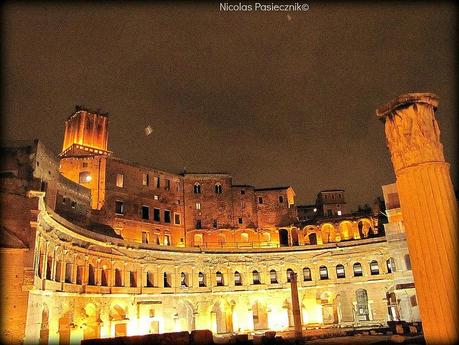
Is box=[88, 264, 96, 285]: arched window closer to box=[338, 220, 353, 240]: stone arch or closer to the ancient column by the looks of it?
the ancient column

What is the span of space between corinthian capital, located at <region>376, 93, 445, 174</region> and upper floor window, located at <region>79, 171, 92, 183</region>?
132 ft

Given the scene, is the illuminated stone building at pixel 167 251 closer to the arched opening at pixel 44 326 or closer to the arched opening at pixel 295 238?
the arched opening at pixel 44 326

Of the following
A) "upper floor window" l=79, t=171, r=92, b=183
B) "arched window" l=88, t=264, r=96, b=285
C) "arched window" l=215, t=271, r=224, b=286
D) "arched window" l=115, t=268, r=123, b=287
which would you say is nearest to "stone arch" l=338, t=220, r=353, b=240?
"arched window" l=215, t=271, r=224, b=286

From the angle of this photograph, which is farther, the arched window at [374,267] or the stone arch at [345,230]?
the stone arch at [345,230]

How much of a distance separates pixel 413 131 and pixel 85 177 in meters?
41.1

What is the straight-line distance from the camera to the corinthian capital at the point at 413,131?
811cm

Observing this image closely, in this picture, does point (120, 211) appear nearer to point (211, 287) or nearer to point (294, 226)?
point (211, 287)

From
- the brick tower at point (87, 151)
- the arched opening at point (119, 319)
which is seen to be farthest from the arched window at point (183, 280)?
the brick tower at point (87, 151)

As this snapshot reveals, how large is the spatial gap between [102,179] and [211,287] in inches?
685

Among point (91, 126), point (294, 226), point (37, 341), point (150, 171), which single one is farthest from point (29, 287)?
point (294, 226)

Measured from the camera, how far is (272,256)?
1884 inches

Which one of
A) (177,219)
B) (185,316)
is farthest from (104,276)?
(177,219)

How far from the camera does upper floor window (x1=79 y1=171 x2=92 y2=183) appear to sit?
4397 centimetres

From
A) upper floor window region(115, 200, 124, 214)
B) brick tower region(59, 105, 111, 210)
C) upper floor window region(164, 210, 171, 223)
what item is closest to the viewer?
brick tower region(59, 105, 111, 210)
